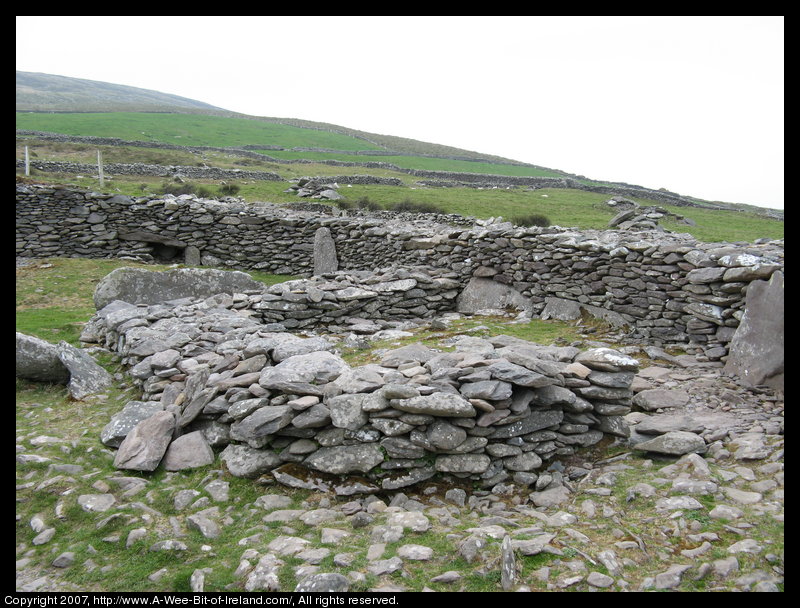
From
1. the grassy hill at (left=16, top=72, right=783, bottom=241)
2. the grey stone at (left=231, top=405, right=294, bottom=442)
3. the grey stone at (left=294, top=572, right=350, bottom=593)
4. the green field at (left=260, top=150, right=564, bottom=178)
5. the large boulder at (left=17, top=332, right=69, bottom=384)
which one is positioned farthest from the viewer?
the green field at (left=260, top=150, right=564, bottom=178)

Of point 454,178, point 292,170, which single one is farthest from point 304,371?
point 454,178

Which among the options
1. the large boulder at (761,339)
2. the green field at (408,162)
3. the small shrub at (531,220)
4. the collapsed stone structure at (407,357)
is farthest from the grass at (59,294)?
the green field at (408,162)

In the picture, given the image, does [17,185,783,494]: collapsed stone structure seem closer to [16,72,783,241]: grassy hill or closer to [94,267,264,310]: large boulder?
[94,267,264,310]: large boulder

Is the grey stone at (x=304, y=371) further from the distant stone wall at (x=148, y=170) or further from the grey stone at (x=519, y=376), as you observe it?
the distant stone wall at (x=148, y=170)

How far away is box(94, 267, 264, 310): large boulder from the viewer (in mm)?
11648

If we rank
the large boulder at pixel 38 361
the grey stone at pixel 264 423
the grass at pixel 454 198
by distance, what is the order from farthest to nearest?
1. the grass at pixel 454 198
2. the large boulder at pixel 38 361
3. the grey stone at pixel 264 423

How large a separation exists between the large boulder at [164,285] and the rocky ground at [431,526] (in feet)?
19.2

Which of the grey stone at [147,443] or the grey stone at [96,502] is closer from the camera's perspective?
the grey stone at [96,502]

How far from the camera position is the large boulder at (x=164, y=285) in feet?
38.2

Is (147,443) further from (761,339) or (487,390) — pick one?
(761,339)

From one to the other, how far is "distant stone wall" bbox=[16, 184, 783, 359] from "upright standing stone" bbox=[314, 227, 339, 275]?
0.28 metres

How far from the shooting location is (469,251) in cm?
1337

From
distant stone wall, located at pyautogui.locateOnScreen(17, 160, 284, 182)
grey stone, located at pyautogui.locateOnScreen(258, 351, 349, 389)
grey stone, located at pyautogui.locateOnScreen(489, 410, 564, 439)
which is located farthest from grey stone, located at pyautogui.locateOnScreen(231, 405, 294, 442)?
distant stone wall, located at pyautogui.locateOnScreen(17, 160, 284, 182)
